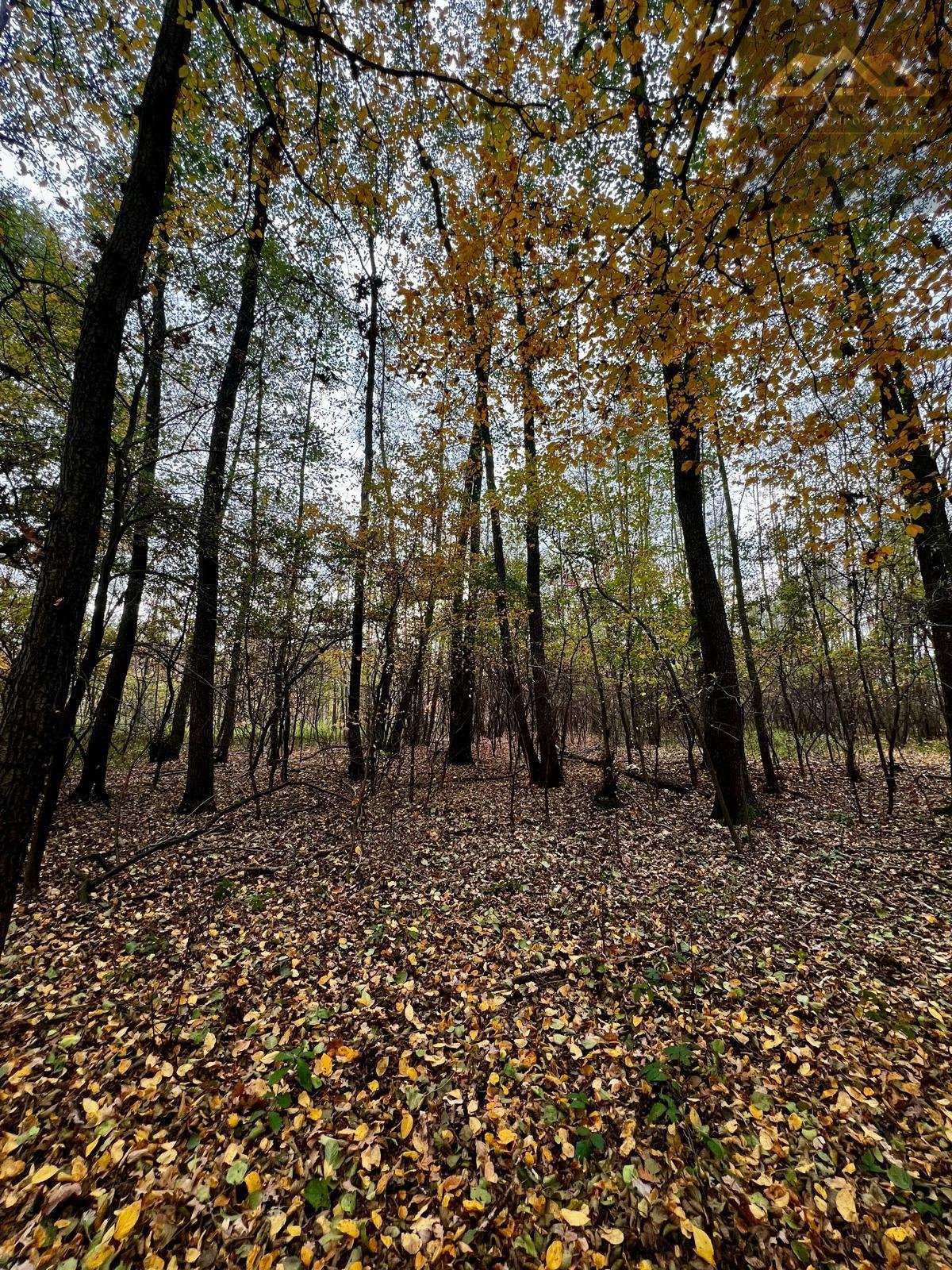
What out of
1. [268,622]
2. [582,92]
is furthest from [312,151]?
[268,622]

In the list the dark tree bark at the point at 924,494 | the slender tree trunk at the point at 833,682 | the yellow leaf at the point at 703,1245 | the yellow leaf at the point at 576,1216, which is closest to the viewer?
the yellow leaf at the point at 703,1245

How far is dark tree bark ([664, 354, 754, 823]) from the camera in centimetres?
582

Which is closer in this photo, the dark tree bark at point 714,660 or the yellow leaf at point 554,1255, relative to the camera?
the yellow leaf at point 554,1255

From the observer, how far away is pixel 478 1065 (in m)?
2.57

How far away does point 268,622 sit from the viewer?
680 centimetres

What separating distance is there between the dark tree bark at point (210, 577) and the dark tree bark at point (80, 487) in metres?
3.43

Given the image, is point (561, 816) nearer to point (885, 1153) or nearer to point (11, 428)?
point (885, 1153)

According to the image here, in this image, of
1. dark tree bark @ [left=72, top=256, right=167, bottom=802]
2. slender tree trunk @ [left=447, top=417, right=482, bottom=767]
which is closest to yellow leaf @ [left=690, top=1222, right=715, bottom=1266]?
slender tree trunk @ [left=447, top=417, right=482, bottom=767]

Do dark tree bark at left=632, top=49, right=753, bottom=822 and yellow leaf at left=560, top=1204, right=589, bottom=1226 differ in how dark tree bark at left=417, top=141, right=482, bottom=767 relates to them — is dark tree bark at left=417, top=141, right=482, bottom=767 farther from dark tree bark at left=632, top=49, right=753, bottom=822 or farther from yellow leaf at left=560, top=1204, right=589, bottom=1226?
yellow leaf at left=560, top=1204, right=589, bottom=1226

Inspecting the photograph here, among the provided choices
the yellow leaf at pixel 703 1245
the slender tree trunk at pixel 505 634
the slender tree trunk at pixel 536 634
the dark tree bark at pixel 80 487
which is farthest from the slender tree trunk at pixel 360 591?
the yellow leaf at pixel 703 1245

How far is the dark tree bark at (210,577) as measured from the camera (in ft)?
20.1

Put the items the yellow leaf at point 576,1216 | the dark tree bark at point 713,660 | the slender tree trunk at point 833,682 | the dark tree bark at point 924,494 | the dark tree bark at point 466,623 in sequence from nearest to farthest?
the yellow leaf at point 576,1216
the dark tree bark at point 924,494
the dark tree bark at point 713,660
the slender tree trunk at point 833,682
the dark tree bark at point 466,623

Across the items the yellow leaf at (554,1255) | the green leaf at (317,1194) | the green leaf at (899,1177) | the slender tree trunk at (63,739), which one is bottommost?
the yellow leaf at (554,1255)
